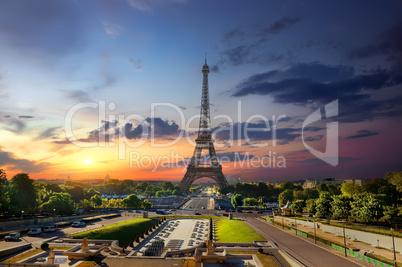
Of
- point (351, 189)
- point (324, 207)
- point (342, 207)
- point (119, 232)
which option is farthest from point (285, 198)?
point (119, 232)

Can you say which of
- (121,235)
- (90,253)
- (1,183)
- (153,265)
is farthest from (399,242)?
(1,183)

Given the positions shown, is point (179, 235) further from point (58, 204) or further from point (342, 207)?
point (58, 204)

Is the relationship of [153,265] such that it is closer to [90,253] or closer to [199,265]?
[199,265]

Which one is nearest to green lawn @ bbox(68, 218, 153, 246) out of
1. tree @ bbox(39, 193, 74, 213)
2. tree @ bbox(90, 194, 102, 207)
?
tree @ bbox(39, 193, 74, 213)

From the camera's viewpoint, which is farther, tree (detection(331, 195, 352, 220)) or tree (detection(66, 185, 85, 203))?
tree (detection(66, 185, 85, 203))

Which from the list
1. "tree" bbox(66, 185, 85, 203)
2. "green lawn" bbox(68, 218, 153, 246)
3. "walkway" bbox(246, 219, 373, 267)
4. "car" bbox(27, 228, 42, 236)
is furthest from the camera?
"tree" bbox(66, 185, 85, 203)

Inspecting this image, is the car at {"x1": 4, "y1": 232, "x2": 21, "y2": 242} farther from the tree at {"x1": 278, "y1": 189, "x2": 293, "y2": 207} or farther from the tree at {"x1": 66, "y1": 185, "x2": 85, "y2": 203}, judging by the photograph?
the tree at {"x1": 278, "y1": 189, "x2": 293, "y2": 207}
